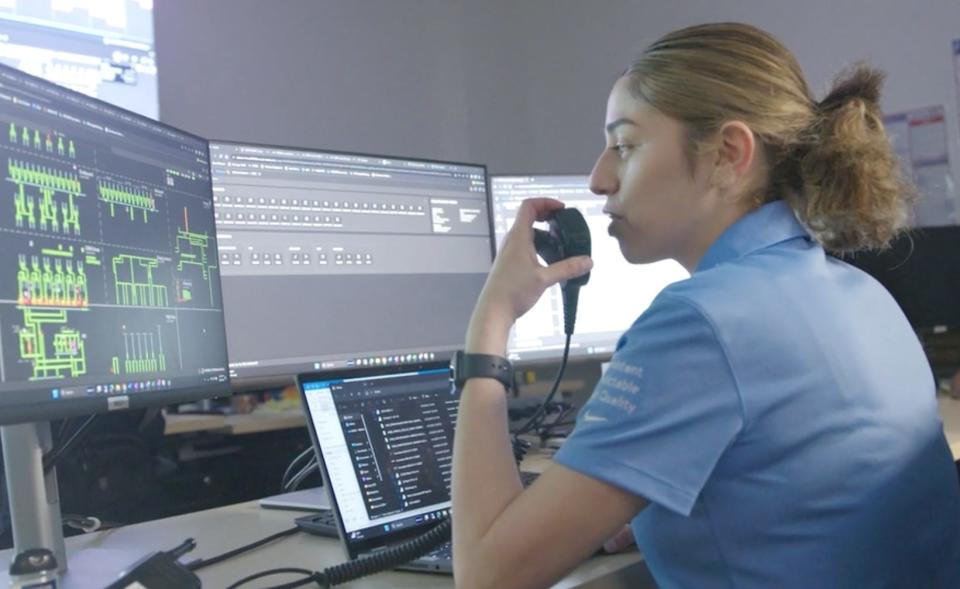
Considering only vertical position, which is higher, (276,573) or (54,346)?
(54,346)

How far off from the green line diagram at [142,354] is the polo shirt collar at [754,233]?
0.62 meters

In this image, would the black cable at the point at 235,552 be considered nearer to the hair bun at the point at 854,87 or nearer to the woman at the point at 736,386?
the woman at the point at 736,386

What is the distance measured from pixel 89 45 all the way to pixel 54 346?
1686 mm

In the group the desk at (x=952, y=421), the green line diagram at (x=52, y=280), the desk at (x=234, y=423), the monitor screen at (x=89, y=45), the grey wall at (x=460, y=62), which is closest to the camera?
the green line diagram at (x=52, y=280)

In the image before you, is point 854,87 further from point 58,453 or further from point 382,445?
point 58,453

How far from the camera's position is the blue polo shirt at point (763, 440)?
0.74m

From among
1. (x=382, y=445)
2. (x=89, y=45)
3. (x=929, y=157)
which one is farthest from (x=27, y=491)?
(x=929, y=157)

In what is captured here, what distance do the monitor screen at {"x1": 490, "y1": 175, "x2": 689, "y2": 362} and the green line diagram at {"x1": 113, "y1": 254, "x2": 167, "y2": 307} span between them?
2.55 ft

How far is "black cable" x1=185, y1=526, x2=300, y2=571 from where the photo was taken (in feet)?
3.16

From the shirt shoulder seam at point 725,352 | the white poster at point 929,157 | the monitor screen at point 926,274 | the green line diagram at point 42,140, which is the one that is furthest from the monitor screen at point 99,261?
the white poster at point 929,157

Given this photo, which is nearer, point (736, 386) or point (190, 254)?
point (736, 386)

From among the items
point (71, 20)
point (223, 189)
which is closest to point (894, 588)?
point (223, 189)

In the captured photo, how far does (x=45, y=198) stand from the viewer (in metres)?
0.87

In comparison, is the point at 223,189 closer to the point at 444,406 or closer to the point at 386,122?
the point at 444,406
